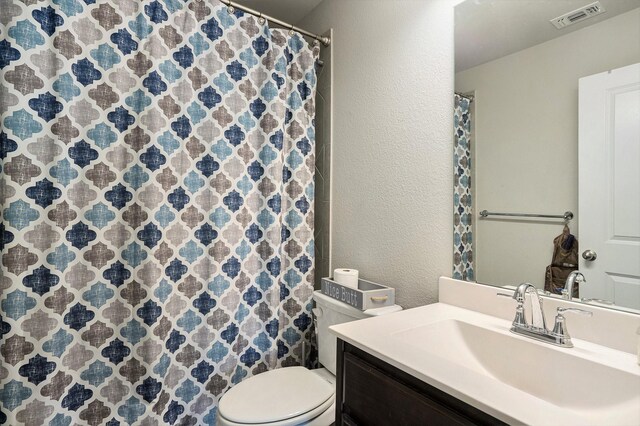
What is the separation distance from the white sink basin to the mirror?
0.76 ft

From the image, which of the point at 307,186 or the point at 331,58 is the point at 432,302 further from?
the point at 331,58

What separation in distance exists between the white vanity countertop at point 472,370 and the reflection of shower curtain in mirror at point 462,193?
0.18 meters

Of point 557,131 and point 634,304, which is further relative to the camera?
point 557,131

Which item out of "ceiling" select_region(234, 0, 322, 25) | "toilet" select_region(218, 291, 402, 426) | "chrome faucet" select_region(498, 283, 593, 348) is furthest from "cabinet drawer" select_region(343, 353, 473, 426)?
"ceiling" select_region(234, 0, 322, 25)

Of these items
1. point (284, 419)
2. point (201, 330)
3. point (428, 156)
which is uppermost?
point (428, 156)

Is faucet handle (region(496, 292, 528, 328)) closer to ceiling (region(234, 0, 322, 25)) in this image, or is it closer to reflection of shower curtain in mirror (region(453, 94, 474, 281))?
reflection of shower curtain in mirror (region(453, 94, 474, 281))

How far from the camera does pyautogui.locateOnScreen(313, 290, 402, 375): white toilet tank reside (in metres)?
1.39

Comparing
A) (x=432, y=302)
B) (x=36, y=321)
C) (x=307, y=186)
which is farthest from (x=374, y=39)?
(x=36, y=321)

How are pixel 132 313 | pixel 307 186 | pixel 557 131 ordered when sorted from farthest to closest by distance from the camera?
pixel 307 186 → pixel 132 313 → pixel 557 131

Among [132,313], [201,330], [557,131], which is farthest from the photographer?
[201,330]

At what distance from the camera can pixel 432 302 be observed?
4.24ft

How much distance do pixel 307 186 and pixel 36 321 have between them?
1.32m

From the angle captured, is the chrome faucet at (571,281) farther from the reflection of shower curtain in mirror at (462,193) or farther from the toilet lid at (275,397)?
the toilet lid at (275,397)

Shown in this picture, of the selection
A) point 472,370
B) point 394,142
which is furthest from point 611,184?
point 394,142
